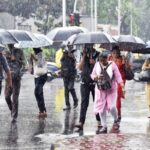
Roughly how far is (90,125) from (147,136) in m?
2.99

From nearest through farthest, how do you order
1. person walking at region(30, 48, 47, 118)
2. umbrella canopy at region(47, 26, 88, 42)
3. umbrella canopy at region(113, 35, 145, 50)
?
person walking at region(30, 48, 47, 118) < umbrella canopy at region(113, 35, 145, 50) < umbrella canopy at region(47, 26, 88, 42)

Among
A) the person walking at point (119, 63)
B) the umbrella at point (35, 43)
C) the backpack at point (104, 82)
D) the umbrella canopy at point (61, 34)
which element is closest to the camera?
the backpack at point (104, 82)

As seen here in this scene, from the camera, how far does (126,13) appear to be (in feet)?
256

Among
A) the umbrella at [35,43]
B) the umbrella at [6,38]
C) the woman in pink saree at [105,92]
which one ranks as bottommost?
the woman in pink saree at [105,92]

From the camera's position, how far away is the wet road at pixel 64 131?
27.4 feet

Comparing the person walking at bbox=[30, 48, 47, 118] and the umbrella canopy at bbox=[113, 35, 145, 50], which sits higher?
the umbrella canopy at bbox=[113, 35, 145, 50]

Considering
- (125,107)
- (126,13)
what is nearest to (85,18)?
(126,13)

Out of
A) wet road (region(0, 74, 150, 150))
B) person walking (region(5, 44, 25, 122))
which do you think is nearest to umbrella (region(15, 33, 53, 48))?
person walking (region(5, 44, 25, 122))

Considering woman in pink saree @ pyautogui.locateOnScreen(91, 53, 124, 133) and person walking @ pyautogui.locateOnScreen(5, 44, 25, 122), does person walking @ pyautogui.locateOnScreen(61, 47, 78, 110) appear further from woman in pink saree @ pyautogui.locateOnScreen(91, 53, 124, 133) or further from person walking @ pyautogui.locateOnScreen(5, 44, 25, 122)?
woman in pink saree @ pyautogui.locateOnScreen(91, 53, 124, 133)

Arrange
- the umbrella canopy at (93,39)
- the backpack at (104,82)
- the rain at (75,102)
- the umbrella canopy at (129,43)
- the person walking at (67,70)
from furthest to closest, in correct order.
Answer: the person walking at (67,70)
the umbrella canopy at (129,43)
the umbrella canopy at (93,39)
the backpack at (104,82)
the rain at (75,102)

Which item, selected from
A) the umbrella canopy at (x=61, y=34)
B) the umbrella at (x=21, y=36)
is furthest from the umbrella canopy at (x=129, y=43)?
the umbrella at (x=21, y=36)

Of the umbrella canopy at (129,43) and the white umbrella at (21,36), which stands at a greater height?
the white umbrella at (21,36)

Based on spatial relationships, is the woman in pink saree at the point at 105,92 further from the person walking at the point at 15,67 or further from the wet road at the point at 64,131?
the person walking at the point at 15,67

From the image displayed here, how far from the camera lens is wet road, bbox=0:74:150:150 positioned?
8344 mm
